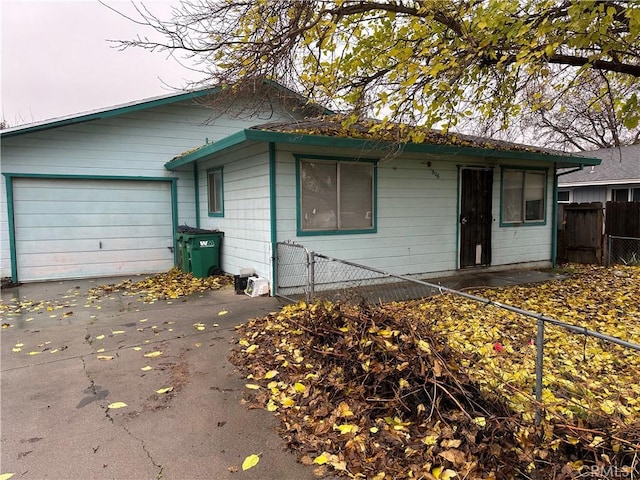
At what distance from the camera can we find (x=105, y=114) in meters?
8.28

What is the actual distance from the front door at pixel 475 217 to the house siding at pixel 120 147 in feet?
18.2

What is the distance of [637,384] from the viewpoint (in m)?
3.42

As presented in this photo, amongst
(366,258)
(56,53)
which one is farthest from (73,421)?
(56,53)

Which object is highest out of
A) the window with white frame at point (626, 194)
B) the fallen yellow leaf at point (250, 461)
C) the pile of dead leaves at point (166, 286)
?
the window with white frame at point (626, 194)

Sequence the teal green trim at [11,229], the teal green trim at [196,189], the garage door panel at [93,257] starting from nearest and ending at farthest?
the teal green trim at [11,229] → the garage door panel at [93,257] → the teal green trim at [196,189]

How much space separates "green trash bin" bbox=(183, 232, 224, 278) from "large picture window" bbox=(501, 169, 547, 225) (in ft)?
21.2

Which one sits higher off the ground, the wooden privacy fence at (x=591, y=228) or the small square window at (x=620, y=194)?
the small square window at (x=620, y=194)

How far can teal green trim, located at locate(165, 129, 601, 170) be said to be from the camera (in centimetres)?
586

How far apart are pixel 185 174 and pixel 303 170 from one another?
419 cm

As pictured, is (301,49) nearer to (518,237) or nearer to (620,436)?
(620,436)

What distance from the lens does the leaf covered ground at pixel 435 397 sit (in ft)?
7.34

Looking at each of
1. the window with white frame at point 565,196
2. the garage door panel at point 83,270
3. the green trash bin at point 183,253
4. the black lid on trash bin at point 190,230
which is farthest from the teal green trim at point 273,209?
the window with white frame at point 565,196

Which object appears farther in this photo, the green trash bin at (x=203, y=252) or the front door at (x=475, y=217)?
the front door at (x=475, y=217)

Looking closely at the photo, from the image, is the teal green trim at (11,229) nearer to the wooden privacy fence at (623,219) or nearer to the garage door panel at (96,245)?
the garage door panel at (96,245)
